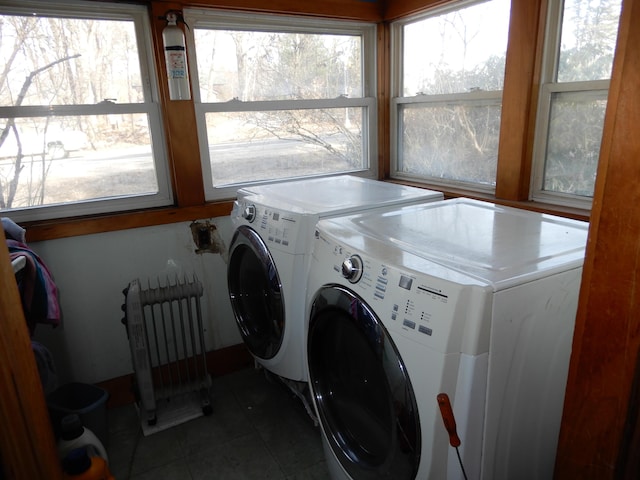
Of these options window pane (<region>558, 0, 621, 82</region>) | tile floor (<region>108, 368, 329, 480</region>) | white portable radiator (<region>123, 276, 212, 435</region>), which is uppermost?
window pane (<region>558, 0, 621, 82</region>)

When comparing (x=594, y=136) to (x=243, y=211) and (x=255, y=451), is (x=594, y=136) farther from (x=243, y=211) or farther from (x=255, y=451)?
(x=255, y=451)

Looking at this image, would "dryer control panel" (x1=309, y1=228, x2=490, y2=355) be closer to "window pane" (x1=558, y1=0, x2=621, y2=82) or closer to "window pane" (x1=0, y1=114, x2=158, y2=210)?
"window pane" (x1=558, y1=0, x2=621, y2=82)

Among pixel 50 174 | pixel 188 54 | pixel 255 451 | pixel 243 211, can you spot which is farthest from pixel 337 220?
pixel 50 174

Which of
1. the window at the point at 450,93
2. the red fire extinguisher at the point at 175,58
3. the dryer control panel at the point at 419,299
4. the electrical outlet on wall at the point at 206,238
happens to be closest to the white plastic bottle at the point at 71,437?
the electrical outlet on wall at the point at 206,238

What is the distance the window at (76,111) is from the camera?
1.78 meters

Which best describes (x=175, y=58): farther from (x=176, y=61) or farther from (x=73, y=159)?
(x=73, y=159)

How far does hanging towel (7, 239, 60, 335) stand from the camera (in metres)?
1.37

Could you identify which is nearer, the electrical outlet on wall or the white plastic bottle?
the white plastic bottle

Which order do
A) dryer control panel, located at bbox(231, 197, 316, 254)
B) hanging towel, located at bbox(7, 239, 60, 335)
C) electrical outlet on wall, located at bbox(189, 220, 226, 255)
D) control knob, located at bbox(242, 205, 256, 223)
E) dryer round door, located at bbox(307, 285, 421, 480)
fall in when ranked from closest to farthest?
1. dryer round door, located at bbox(307, 285, 421, 480)
2. hanging towel, located at bbox(7, 239, 60, 335)
3. dryer control panel, located at bbox(231, 197, 316, 254)
4. control knob, located at bbox(242, 205, 256, 223)
5. electrical outlet on wall, located at bbox(189, 220, 226, 255)

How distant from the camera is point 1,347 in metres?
1.04

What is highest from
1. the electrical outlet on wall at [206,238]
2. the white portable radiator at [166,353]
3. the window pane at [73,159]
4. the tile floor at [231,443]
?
the window pane at [73,159]

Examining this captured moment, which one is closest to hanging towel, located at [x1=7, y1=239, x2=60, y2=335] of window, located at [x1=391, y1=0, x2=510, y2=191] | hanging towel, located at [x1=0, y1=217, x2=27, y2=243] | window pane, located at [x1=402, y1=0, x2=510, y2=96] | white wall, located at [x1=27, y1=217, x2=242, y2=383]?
hanging towel, located at [x1=0, y1=217, x2=27, y2=243]

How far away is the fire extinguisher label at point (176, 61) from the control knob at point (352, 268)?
4.40ft

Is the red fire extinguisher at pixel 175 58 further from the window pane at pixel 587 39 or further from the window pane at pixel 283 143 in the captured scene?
the window pane at pixel 587 39
